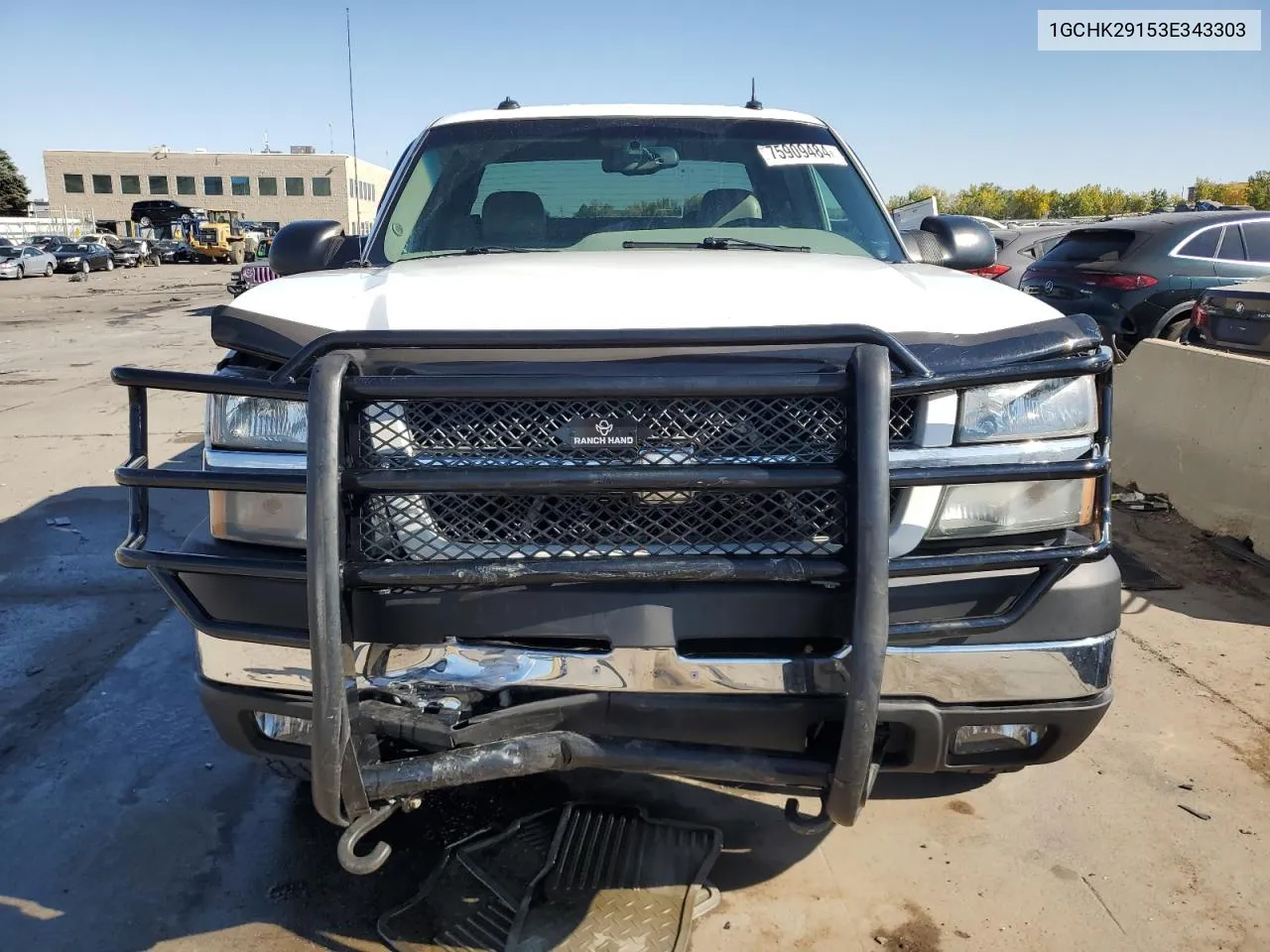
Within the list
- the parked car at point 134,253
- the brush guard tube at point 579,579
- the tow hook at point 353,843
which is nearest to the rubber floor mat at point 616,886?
the tow hook at point 353,843

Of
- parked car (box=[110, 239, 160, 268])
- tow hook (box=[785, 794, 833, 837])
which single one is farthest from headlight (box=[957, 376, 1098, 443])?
parked car (box=[110, 239, 160, 268])

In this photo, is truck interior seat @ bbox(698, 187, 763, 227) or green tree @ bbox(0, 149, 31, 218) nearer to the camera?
truck interior seat @ bbox(698, 187, 763, 227)

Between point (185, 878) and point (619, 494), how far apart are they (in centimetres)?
170

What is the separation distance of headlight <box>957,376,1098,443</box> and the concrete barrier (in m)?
3.27

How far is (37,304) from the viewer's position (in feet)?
81.3

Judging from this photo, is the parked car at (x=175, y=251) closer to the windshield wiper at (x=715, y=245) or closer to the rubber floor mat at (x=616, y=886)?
the windshield wiper at (x=715, y=245)

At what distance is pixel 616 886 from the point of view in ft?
8.48

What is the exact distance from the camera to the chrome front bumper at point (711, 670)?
194 cm

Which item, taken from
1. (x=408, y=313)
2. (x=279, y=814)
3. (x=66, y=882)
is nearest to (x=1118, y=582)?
(x=408, y=313)

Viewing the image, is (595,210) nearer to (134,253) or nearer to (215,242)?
(134,253)

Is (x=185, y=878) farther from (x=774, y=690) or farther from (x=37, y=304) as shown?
(x=37, y=304)

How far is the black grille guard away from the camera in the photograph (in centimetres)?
181

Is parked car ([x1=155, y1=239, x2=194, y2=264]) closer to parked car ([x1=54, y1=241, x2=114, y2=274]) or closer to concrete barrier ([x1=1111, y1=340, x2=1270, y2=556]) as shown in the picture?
parked car ([x1=54, y1=241, x2=114, y2=274])

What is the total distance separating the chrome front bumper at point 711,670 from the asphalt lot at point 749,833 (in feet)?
2.59
